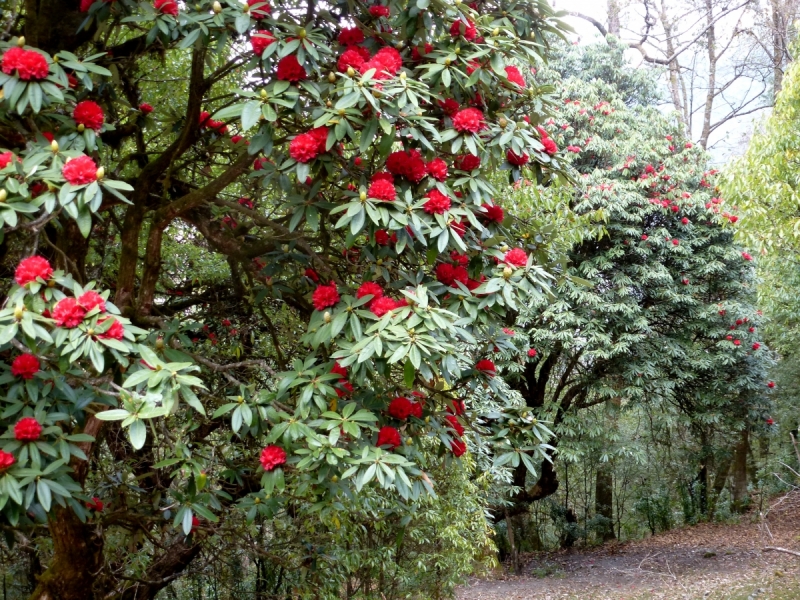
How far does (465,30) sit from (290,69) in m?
0.56

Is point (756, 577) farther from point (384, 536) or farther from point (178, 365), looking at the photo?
point (178, 365)

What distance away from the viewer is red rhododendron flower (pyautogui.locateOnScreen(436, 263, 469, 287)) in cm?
201

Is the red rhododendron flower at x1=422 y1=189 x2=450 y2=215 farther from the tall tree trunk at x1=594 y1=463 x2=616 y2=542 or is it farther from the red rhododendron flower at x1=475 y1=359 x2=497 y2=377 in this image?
the tall tree trunk at x1=594 y1=463 x2=616 y2=542

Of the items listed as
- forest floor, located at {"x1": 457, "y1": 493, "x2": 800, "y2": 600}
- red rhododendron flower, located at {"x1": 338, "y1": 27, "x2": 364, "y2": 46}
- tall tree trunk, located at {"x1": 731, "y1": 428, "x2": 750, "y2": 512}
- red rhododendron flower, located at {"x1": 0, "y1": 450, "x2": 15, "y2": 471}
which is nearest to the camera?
red rhododendron flower, located at {"x1": 0, "y1": 450, "x2": 15, "y2": 471}

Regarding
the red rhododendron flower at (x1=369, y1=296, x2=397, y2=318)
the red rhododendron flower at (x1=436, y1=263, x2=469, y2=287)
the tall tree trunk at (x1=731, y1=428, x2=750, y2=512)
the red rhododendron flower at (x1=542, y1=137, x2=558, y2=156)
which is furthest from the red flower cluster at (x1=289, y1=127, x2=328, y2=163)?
the tall tree trunk at (x1=731, y1=428, x2=750, y2=512)

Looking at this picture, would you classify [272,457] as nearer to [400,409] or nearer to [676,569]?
[400,409]

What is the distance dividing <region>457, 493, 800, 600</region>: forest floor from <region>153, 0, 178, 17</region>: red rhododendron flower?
5.82 metres

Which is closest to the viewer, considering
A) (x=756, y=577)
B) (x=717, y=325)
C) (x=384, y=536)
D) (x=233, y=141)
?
(x=233, y=141)

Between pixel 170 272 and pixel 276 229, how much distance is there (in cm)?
206

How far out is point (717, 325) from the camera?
7.92 m

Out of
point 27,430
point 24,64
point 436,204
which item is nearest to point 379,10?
point 436,204

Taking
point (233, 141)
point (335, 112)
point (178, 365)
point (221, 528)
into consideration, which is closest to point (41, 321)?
point (178, 365)

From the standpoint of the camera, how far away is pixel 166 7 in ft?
6.31

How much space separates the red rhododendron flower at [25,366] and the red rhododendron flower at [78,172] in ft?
1.66
